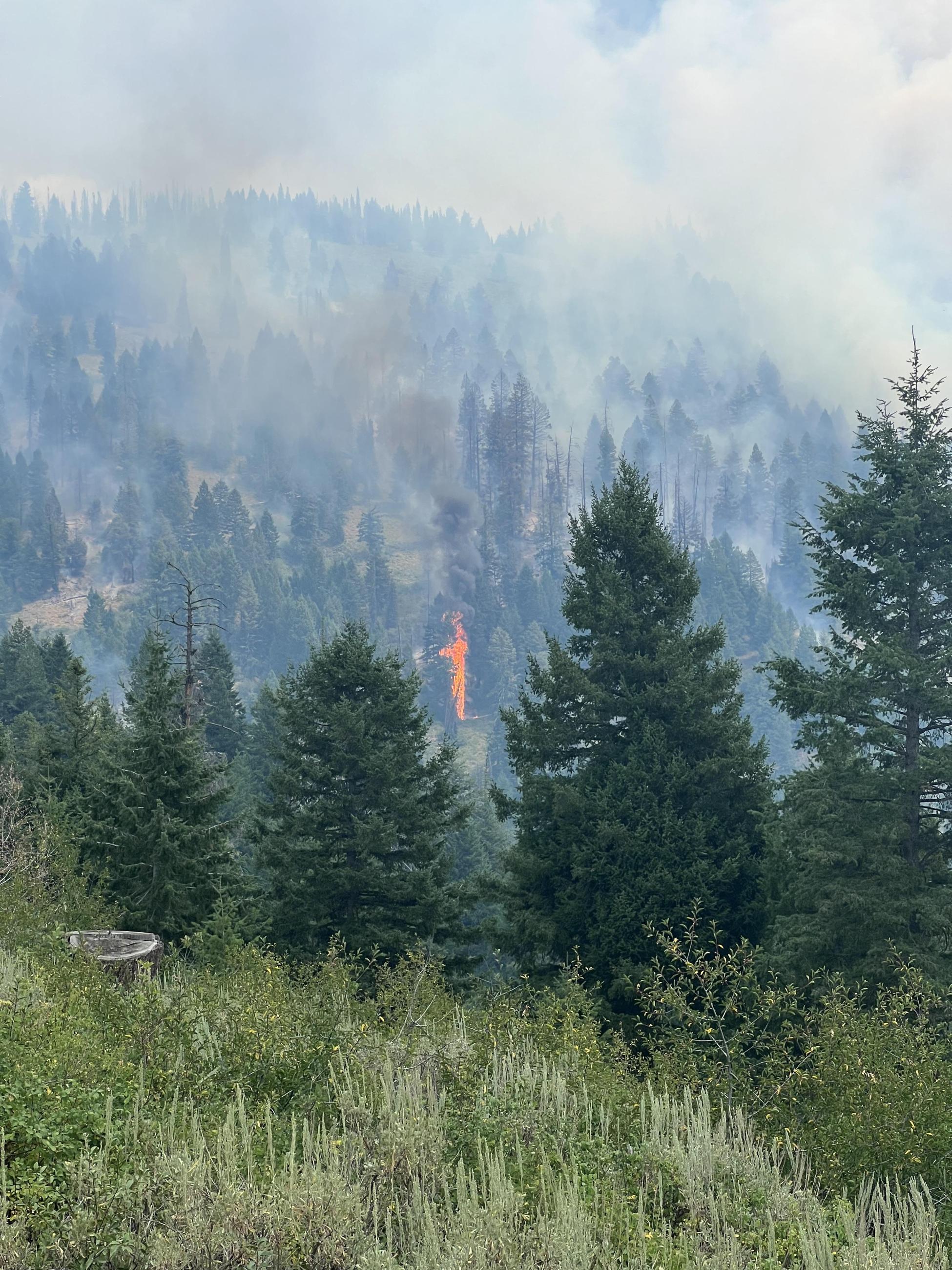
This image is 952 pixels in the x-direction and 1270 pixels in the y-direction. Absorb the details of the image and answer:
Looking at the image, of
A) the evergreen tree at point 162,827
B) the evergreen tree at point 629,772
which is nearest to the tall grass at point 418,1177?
the evergreen tree at point 629,772

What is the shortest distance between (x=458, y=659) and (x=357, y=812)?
146818 millimetres

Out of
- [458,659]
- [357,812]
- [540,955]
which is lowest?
[540,955]

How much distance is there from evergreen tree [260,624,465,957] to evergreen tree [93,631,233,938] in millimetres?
2046

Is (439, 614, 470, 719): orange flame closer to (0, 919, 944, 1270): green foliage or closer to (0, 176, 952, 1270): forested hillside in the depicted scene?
(0, 176, 952, 1270): forested hillside

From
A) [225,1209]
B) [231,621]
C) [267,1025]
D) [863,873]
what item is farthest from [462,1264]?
[231,621]

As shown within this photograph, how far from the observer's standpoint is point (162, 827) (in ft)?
95.5

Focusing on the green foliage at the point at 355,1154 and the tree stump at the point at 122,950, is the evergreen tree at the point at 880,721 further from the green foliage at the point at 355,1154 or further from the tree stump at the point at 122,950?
the tree stump at the point at 122,950

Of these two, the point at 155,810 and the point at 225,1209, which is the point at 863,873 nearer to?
the point at 155,810

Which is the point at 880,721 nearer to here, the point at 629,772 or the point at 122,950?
the point at 629,772

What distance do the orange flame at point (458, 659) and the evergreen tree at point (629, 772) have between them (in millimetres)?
137157

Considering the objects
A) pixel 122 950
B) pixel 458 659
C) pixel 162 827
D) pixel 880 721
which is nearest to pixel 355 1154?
pixel 122 950

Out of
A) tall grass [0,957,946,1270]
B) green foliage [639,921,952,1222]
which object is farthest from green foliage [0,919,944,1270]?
green foliage [639,921,952,1222]

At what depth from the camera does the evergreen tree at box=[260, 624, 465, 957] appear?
3034 centimetres

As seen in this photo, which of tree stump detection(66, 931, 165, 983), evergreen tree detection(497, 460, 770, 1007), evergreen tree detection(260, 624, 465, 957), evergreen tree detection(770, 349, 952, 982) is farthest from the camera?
evergreen tree detection(260, 624, 465, 957)
